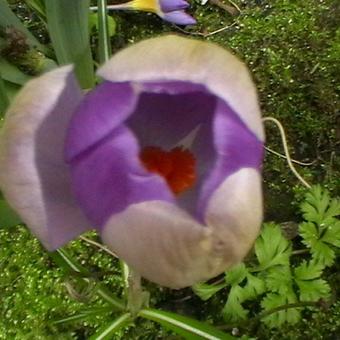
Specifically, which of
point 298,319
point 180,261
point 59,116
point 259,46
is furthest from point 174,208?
point 259,46

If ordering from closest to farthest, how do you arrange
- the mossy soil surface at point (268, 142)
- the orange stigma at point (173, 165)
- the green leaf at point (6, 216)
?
the orange stigma at point (173, 165)
the green leaf at point (6, 216)
the mossy soil surface at point (268, 142)

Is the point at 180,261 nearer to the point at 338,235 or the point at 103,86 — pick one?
the point at 103,86

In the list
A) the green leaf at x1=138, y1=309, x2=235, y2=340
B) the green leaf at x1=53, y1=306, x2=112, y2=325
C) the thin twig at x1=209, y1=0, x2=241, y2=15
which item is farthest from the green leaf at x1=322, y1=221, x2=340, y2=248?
the thin twig at x1=209, y1=0, x2=241, y2=15

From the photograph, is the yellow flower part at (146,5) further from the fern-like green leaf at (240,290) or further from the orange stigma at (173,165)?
the orange stigma at (173,165)

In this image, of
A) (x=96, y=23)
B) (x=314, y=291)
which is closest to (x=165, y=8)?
(x=96, y=23)

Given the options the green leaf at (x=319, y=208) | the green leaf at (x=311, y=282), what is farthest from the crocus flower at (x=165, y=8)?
the green leaf at (x=311, y=282)

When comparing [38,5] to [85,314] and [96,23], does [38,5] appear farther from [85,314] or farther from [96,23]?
[85,314]

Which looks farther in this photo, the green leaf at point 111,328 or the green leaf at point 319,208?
the green leaf at point 319,208

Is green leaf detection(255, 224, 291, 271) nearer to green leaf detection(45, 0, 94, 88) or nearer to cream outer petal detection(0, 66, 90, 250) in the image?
green leaf detection(45, 0, 94, 88)
